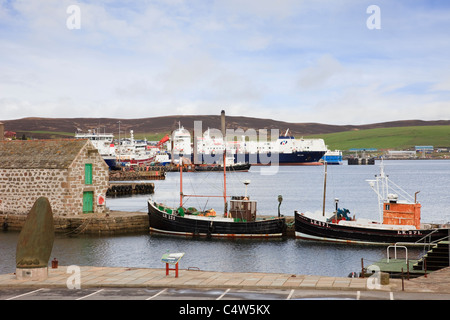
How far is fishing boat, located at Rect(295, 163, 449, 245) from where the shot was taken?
129 feet

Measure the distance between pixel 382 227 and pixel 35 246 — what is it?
26494 millimetres

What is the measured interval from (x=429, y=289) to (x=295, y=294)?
4361 mm

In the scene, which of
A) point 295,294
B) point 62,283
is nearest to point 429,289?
point 295,294

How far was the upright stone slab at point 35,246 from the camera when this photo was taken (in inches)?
822

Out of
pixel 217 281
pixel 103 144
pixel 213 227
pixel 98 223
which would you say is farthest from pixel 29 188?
pixel 103 144

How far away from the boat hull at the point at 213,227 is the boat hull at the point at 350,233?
1.88m

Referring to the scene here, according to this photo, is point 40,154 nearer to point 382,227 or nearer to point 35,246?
point 35,246

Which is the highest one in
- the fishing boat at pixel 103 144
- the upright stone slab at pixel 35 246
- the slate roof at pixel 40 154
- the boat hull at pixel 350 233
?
the fishing boat at pixel 103 144

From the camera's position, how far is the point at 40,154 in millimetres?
45906

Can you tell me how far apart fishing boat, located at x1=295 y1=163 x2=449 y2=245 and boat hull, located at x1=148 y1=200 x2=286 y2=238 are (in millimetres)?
1878

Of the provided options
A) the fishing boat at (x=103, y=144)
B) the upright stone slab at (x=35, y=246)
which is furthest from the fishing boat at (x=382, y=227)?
the fishing boat at (x=103, y=144)

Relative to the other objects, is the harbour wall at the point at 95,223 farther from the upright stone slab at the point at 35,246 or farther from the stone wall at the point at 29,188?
the upright stone slab at the point at 35,246
